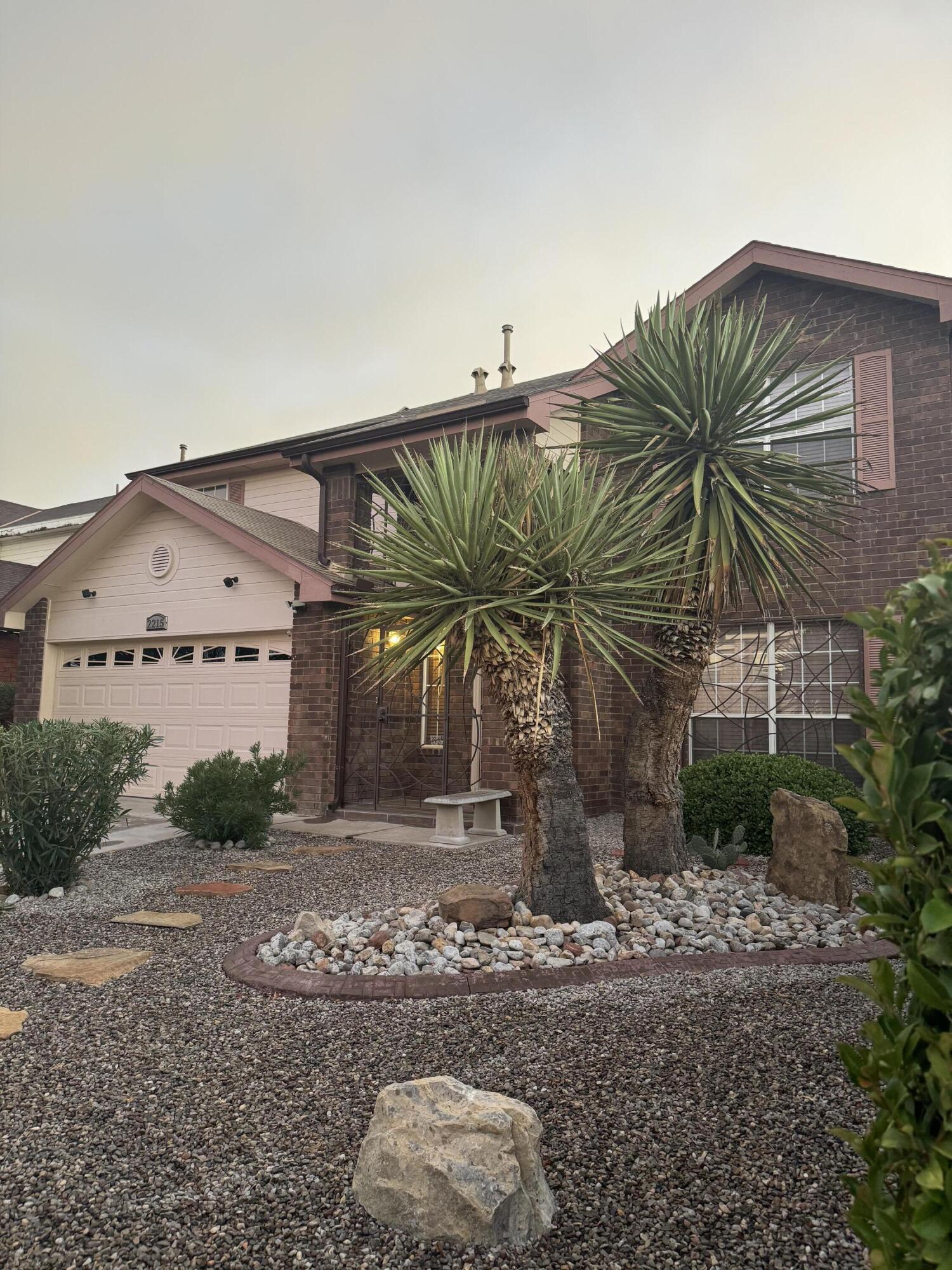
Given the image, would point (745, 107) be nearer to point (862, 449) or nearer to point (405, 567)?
point (862, 449)

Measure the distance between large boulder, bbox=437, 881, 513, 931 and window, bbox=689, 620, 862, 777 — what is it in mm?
5275

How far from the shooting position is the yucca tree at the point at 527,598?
4.37m

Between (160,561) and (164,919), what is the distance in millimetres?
8011

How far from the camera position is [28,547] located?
73.8 ft

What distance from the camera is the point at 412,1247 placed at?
1854 millimetres

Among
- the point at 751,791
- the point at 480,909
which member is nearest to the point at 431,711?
the point at 751,791

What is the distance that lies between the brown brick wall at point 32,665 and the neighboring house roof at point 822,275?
10.1 metres

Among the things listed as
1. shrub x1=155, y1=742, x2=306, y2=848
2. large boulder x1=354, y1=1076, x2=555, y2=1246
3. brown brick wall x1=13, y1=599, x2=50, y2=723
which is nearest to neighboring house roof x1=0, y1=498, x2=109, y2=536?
brown brick wall x1=13, y1=599, x2=50, y2=723

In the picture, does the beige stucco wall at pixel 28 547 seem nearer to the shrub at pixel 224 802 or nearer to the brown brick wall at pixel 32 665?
the brown brick wall at pixel 32 665

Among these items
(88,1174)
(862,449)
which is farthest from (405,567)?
(862,449)

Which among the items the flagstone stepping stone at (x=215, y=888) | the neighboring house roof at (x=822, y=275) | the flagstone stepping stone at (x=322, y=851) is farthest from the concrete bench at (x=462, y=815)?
the neighboring house roof at (x=822, y=275)

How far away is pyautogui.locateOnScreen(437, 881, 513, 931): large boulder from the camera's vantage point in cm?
445

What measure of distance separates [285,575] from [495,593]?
22.0 ft

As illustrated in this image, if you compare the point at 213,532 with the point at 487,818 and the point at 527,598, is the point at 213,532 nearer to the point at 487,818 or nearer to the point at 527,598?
the point at 487,818
